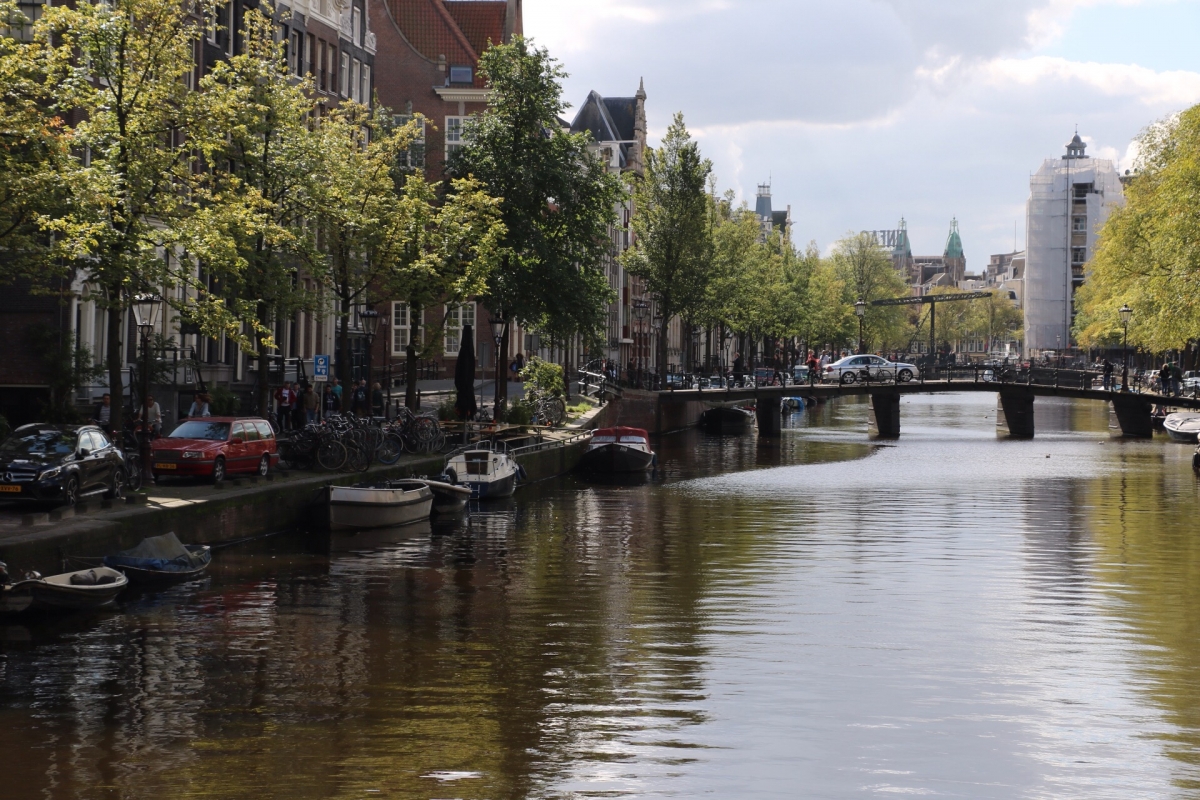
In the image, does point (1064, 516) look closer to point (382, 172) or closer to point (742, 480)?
point (742, 480)

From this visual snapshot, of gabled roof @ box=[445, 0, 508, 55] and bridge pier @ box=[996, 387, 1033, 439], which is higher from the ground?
gabled roof @ box=[445, 0, 508, 55]

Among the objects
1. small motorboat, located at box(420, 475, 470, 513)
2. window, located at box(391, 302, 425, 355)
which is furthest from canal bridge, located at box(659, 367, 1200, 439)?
small motorboat, located at box(420, 475, 470, 513)

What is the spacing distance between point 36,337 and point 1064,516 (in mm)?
30317

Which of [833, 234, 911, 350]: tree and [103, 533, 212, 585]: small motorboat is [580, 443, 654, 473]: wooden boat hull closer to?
[103, 533, 212, 585]: small motorboat

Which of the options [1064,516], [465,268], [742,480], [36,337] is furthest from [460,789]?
[742,480]

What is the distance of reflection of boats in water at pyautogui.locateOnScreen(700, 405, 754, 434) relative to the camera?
10150 cm

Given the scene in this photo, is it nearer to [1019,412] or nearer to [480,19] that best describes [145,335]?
[480,19]

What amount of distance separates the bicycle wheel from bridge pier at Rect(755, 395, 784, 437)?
51.5m

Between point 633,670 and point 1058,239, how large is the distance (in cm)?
16823

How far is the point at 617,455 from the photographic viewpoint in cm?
6362

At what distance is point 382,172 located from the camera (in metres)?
51.1

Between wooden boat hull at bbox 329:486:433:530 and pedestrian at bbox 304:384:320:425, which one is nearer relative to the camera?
wooden boat hull at bbox 329:486:433:530

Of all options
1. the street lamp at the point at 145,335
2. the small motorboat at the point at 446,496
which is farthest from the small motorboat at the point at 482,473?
the street lamp at the point at 145,335

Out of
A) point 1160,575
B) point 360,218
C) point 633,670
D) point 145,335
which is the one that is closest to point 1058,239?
point 360,218
